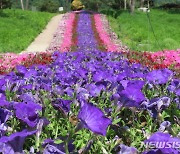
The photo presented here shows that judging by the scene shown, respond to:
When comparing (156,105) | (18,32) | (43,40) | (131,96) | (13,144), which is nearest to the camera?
(13,144)

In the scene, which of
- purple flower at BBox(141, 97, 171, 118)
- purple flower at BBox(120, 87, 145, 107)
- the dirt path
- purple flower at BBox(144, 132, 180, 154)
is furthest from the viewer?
the dirt path

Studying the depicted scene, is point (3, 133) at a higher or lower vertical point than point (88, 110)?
lower

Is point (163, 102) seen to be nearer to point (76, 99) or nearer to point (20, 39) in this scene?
point (76, 99)

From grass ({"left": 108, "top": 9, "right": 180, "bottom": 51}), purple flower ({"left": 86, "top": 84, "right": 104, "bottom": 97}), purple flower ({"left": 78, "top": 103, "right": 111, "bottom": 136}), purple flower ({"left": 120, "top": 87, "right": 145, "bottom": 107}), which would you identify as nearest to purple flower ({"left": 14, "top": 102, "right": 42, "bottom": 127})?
purple flower ({"left": 78, "top": 103, "right": 111, "bottom": 136})

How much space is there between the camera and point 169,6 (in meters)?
47.2

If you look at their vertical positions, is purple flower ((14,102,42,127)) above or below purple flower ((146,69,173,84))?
above

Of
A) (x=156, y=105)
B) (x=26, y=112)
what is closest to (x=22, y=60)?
(x=156, y=105)

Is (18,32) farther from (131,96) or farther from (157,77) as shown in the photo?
(131,96)

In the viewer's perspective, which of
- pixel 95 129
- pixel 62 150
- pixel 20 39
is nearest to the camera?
pixel 95 129

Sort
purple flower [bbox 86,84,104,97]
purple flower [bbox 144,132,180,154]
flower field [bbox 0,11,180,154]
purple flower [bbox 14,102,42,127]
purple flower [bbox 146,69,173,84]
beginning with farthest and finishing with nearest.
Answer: purple flower [bbox 146,69,173,84] → purple flower [bbox 86,84,104,97] → purple flower [bbox 14,102,42,127] → flower field [bbox 0,11,180,154] → purple flower [bbox 144,132,180,154]

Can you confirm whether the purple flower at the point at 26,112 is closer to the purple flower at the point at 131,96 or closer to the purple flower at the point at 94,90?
the purple flower at the point at 131,96

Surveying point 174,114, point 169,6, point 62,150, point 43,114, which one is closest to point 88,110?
point 62,150

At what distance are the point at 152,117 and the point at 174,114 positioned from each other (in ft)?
0.77

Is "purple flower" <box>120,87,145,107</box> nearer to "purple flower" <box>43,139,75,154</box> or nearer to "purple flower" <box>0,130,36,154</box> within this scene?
"purple flower" <box>43,139,75,154</box>
